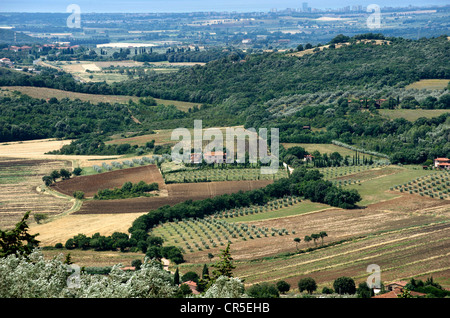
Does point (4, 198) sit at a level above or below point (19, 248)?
below

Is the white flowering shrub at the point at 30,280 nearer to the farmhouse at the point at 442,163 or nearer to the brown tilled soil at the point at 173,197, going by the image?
the brown tilled soil at the point at 173,197

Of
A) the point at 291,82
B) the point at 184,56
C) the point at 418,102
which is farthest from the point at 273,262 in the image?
the point at 184,56

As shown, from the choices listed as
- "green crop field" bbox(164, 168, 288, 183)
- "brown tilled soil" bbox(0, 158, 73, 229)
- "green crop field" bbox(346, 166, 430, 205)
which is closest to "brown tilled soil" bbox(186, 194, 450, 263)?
"green crop field" bbox(346, 166, 430, 205)

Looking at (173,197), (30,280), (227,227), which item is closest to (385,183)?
(227,227)

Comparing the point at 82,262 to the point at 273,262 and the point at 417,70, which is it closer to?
the point at 273,262
